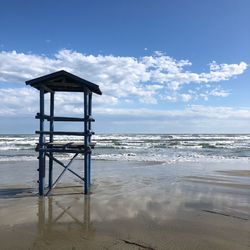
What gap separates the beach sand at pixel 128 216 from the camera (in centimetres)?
648

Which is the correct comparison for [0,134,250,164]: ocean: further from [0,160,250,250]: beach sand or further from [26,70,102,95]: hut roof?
[26,70,102,95]: hut roof

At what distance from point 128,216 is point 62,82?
5.19m

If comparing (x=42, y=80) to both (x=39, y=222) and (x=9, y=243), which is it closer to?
Result: (x=39, y=222)

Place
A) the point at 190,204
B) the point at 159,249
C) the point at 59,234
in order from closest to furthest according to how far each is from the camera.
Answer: the point at 159,249 < the point at 59,234 < the point at 190,204

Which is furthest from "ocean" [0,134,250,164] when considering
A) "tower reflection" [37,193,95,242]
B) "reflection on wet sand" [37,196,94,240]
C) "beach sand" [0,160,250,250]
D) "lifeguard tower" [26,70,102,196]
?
"reflection on wet sand" [37,196,94,240]

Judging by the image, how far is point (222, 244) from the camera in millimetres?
6375

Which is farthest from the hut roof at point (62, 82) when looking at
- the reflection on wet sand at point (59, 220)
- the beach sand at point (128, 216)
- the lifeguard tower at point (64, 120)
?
the reflection on wet sand at point (59, 220)

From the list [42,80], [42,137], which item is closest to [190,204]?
[42,137]

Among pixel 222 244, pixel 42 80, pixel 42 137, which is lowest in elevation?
pixel 222 244

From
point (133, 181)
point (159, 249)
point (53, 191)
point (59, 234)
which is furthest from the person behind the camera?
point (133, 181)

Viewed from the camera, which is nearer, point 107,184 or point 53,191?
point 53,191

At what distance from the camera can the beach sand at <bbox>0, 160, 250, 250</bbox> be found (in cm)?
648

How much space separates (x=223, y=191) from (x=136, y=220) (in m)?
5.11

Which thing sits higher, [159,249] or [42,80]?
[42,80]
